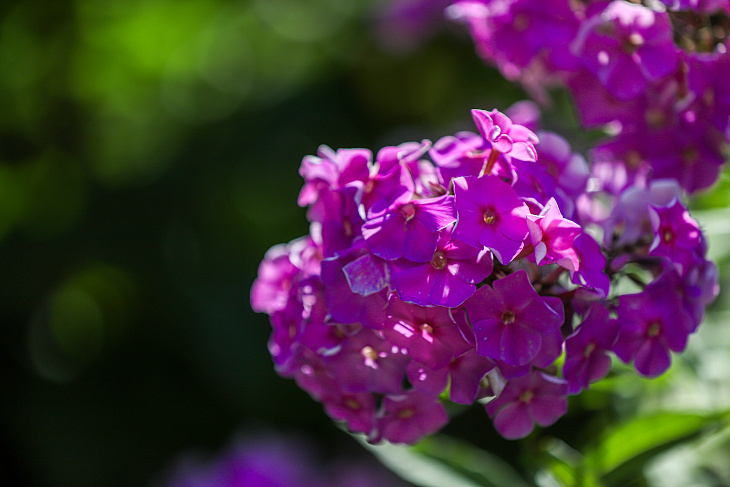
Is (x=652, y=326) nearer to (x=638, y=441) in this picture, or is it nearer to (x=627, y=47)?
(x=638, y=441)

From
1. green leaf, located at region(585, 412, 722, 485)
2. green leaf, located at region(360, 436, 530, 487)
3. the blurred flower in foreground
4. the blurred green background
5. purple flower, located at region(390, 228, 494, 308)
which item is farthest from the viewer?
the blurred green background

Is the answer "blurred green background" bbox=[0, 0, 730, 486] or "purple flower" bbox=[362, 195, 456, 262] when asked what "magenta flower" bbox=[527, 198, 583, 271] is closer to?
"purple flower" bbox=[362, 195, 456, 262]

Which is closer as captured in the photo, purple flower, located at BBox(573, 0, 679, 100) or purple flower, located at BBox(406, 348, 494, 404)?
purple flower, located at BBox(406, 348, 494, 404)

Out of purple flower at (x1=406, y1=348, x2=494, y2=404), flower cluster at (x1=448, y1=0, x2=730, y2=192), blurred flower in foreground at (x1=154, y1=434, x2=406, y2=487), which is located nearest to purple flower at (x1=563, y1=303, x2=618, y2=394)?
purple flower at (x1=406, y1=348, x2=494, y2=404)

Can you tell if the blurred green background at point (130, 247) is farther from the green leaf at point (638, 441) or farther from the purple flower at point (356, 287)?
the purple flower at point (356, 287)

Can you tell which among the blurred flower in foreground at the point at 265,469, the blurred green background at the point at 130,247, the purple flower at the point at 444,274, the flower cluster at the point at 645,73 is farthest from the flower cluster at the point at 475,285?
the blurred green background at the point at 130,247

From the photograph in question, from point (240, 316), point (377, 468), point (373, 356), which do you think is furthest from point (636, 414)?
point (240, 316)
